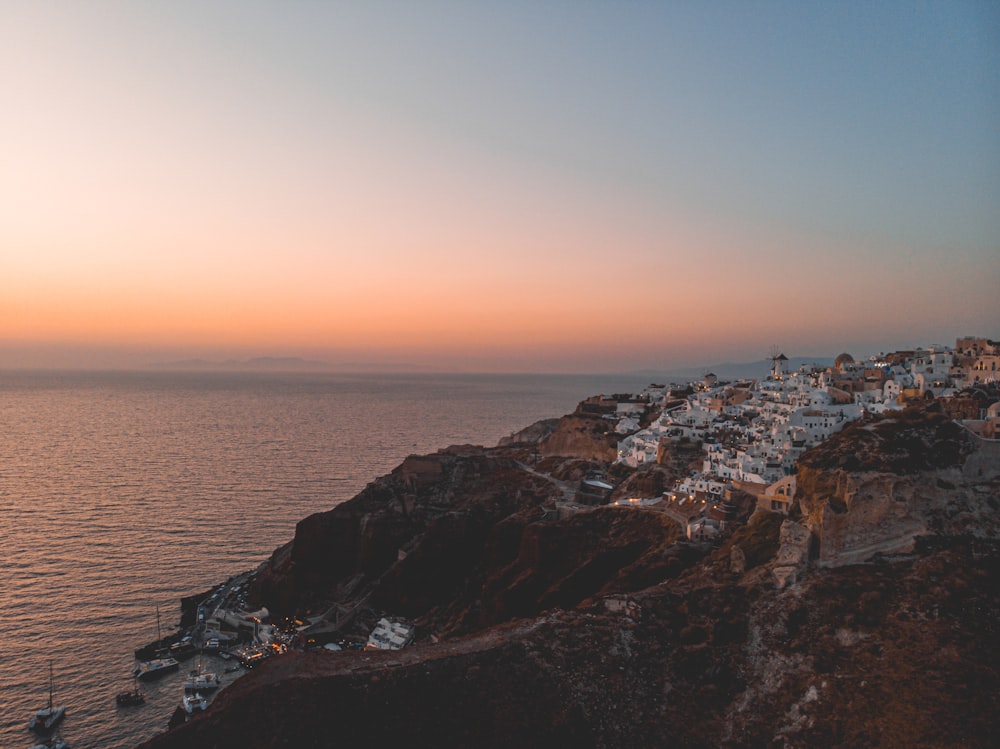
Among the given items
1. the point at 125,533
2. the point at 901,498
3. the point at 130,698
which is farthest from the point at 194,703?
the point at 901,498

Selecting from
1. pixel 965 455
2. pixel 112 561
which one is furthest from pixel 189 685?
pixel 965 455

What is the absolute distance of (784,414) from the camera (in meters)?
63.7

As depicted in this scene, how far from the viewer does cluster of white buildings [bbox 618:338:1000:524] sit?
169 feet

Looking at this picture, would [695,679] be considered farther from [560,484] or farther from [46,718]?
[560,484]

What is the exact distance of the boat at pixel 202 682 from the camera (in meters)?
39.5

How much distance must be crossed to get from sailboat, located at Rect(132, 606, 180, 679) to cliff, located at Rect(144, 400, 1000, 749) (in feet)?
48.2

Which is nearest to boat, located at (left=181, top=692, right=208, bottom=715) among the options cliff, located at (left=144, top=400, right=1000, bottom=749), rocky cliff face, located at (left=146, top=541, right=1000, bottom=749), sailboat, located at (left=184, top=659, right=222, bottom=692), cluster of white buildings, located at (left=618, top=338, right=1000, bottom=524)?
sailboat, located at (left=184, top=659, right=222, bottom=692)

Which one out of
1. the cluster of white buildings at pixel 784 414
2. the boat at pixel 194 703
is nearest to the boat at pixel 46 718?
the boat at pixel 194 703

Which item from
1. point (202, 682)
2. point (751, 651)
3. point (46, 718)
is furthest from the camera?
point (202, 682)

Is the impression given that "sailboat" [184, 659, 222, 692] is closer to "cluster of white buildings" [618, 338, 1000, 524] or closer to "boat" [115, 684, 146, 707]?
"boat" [115, 684, 146, 707]

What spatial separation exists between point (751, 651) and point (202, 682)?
3476 centimetres

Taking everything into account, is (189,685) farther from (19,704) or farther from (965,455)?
(965,455)

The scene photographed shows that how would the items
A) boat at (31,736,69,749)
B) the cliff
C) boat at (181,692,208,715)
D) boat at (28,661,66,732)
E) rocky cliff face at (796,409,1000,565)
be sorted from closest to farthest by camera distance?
the cliff < boat at (31,736,69,749) < rocky cliff face at (796,409,1000,565) < boat at (28,661,66,732) < boat at (181,692,208,715)

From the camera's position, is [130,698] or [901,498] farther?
[130,698]
